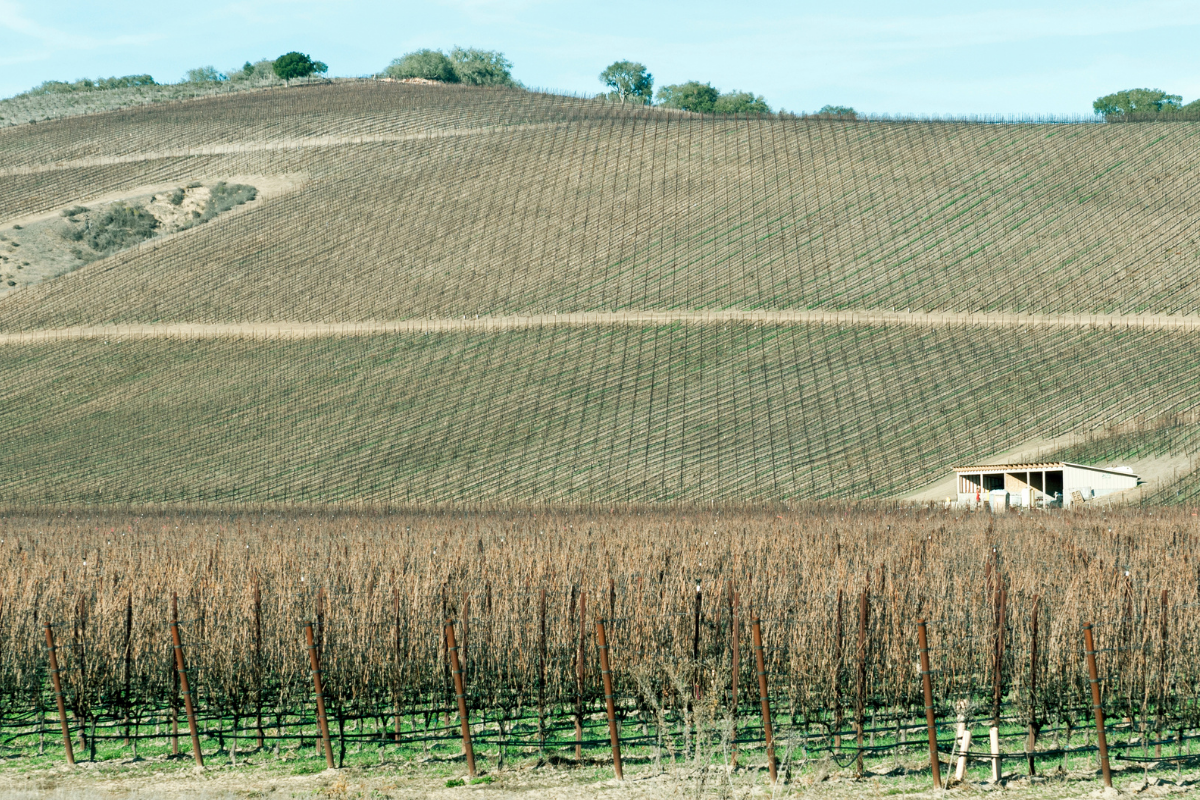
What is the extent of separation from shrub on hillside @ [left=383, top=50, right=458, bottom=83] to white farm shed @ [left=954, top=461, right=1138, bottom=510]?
87906mm

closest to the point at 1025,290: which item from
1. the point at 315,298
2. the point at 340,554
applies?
the point at 315,298

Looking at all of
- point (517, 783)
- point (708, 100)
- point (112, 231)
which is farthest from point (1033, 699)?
point (708, 100)

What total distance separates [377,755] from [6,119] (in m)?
97.4

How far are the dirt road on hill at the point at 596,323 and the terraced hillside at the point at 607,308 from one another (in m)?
0.28

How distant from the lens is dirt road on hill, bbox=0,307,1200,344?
46656mm

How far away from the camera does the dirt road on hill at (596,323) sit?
46.7 meters

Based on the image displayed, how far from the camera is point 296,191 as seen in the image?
6969 centimetres

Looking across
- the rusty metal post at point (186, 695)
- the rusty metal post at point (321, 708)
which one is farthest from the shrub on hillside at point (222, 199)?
the rusty metal post at point (321, 708)

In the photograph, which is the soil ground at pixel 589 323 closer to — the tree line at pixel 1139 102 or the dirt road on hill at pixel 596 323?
the dirt road on hill at pixel 596 323

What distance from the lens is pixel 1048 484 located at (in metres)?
35.2

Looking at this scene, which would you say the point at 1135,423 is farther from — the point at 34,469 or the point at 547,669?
the point at 34,469

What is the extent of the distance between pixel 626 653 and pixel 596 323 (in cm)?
3993

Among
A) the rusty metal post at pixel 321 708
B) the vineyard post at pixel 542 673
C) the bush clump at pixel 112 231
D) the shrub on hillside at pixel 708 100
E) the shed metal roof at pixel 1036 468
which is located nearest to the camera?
the rusty metal post at pixel 321 708

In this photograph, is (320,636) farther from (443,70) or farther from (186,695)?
(443,70)
